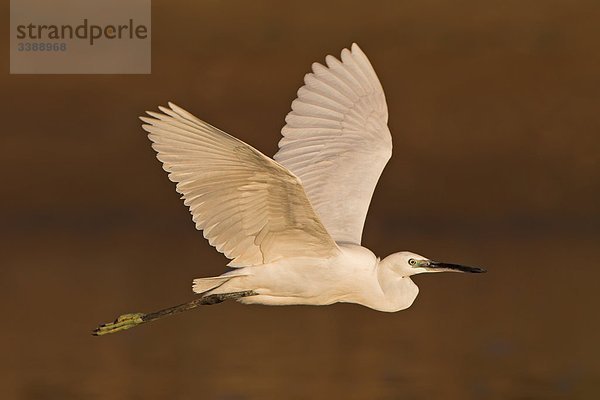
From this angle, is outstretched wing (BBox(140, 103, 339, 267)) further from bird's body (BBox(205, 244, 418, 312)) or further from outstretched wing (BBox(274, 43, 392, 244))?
outstretched wing (BBox(274, 43, 392, 244))

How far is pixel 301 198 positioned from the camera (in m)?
8.45

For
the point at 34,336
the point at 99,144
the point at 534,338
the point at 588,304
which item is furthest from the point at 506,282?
the point at 99,144

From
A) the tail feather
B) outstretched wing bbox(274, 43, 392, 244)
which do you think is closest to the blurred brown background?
outstretched wing bbox(274, 43, 392, 244)

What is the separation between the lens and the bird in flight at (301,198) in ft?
27.4

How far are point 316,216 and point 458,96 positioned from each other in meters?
11.3

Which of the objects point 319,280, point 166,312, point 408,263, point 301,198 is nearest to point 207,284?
point 166,312

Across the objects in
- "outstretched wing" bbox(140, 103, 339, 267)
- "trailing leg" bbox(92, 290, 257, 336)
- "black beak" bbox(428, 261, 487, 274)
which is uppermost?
"outstretched wing" bbox(140, 103, 339, 267)

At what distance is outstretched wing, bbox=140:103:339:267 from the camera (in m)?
8.23

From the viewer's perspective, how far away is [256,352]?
40.7 feet

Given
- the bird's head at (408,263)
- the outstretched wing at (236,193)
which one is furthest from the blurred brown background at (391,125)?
the outstretched wing at (236,193)

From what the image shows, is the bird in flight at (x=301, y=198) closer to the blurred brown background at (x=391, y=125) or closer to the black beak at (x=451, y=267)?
the black beak at (x=451, y=267)

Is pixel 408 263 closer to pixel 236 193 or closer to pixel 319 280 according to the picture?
pixel 319 280

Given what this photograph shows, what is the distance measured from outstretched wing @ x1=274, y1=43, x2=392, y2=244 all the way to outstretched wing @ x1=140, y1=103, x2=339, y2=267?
86cm

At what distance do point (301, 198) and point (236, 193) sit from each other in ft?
1.22
